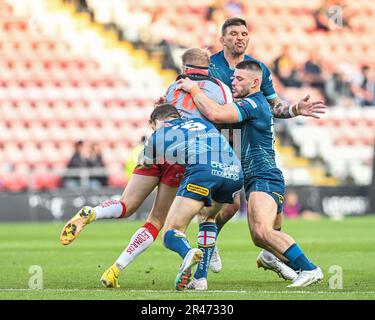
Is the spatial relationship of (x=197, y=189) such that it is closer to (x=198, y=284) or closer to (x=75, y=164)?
(x=198, y=284)

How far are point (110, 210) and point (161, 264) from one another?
276cm

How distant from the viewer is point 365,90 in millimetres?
26703

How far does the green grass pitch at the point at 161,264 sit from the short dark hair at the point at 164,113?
140 centimetres

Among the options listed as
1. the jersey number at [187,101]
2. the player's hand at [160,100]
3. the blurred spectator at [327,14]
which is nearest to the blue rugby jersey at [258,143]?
the jersey number at [187,101]

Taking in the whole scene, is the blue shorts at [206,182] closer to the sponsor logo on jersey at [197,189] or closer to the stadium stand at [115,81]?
the sponsor logo on jersey at [197,189]

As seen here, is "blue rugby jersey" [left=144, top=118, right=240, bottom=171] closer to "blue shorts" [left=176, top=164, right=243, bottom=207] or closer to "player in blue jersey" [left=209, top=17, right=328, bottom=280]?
"blue shorts" [left=176, top=164, right=243, bottom=207]

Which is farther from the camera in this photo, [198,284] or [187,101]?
[187,101]

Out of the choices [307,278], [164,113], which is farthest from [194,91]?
[307,278]

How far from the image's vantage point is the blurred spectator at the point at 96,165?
22297 mm

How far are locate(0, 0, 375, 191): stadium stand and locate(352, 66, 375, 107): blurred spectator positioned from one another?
20 cm

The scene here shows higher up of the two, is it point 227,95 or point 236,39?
point 236,39

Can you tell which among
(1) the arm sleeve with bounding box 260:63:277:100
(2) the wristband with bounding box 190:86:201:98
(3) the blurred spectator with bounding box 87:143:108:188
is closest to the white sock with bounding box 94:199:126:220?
(2) the wristband with bounding box 190:86:201:98

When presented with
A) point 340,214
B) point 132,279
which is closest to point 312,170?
point 340,214
